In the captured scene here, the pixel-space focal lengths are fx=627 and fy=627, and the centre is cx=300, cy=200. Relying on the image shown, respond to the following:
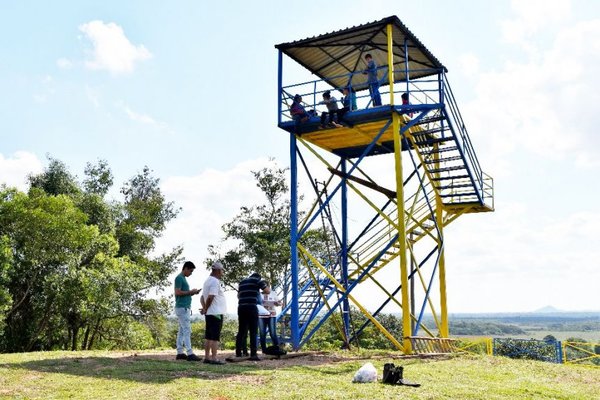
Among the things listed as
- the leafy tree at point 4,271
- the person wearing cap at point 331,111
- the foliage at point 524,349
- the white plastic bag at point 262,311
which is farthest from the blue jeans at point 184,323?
the leafy tree at point 4,271

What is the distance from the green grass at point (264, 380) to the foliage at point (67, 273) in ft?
45.4

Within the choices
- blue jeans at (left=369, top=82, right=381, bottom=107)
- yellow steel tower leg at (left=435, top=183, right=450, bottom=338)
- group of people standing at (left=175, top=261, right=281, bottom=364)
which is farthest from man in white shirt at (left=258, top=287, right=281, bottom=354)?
yellow steel tower leg at (left=435, top=183, right=450, bottom=338)

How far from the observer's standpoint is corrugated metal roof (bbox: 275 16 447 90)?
16.8m

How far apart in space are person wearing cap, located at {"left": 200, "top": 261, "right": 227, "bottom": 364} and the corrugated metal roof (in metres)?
7.09

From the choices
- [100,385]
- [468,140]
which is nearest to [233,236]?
[468,140]

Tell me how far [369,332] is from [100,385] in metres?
28.6

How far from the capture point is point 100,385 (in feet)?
30.7

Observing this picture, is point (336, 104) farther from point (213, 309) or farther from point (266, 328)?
point (213, 309)

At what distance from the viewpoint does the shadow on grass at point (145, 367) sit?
10375 mm

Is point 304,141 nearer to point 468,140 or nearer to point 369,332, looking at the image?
point 468,140

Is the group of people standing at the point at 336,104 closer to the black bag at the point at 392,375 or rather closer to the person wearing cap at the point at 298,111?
the person wearing cap at the point at 298,111

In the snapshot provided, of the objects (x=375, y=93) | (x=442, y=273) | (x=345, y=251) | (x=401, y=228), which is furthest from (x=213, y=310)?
(x=442, y=273)

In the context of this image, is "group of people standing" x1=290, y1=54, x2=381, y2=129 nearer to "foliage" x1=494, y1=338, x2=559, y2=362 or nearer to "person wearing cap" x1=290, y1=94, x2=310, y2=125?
"person wearing cap" x1=290, y1=94, x2=310, y2=125

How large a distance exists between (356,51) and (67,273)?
Answer: 1633 cm
